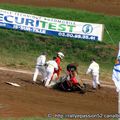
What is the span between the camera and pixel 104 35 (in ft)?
143

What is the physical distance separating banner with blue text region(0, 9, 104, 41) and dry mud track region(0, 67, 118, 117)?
1346 cm

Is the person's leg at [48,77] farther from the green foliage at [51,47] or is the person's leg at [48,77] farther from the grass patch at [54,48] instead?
the green foliage at [51,47]

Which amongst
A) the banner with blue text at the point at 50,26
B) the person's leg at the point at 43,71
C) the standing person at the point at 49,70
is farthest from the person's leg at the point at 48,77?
the banner with blue text at the point at 50,26

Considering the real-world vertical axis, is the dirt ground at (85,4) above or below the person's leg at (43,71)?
above

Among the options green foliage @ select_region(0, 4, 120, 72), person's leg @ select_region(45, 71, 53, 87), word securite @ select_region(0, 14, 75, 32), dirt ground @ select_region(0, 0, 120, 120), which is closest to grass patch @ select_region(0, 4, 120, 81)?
green foliage @ select_region(0, 4, 120, 72)

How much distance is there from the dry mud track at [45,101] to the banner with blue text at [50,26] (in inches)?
530

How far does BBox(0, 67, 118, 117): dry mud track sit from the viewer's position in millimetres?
18156

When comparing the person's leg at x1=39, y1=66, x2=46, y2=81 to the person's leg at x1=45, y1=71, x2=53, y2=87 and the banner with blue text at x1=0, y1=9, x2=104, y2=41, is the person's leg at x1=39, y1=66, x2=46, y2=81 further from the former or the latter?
the banner with blue text at x1=0, y1=9, x2=104, y2=41

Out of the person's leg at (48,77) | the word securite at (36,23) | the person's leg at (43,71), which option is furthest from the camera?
the word securite at (36,23)

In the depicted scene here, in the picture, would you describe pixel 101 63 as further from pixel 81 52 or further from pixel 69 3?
pixel 69 3

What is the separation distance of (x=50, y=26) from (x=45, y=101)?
63.8 ft

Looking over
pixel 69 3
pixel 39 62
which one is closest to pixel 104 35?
pixel 69 3

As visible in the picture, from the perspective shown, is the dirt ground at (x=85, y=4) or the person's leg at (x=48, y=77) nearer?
the person's leg at (x=48, y=77)

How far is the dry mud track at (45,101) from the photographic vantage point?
59.6ft
